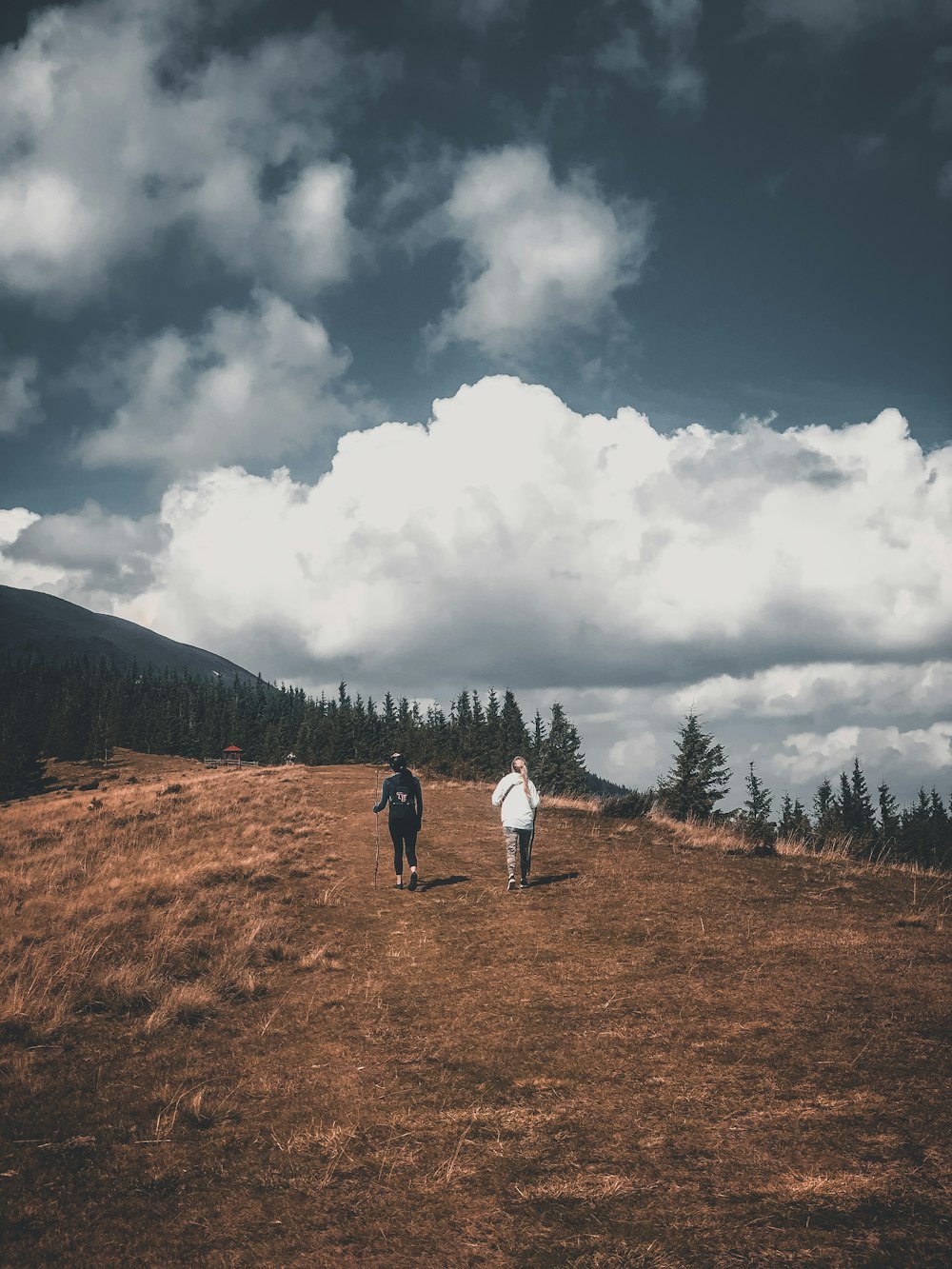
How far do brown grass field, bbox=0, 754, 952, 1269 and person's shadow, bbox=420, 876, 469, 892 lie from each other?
1.22 m

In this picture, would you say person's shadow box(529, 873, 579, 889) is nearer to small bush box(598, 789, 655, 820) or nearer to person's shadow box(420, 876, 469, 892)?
person's shadow box(420, 876, 469, 892)

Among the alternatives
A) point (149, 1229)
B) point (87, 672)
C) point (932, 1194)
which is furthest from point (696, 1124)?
point (87, 672)

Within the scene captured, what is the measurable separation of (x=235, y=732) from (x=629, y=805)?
13094 centimetres

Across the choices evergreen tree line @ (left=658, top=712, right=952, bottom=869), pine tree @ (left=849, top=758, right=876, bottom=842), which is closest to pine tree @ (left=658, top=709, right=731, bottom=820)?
evergreen tree line @ (left=658, top=712, right=952, bottom=869)

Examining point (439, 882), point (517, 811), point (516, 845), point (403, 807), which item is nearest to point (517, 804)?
point (517, 811)

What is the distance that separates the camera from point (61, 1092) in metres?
5.55

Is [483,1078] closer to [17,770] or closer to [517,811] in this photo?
A: [517,811]

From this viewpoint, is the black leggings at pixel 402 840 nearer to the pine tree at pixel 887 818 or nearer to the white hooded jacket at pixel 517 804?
the white hooded jacket at pixel 517 804

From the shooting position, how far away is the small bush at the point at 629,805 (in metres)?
21.4

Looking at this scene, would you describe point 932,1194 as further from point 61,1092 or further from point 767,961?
point 61,1092

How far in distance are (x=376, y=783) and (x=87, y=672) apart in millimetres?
184376

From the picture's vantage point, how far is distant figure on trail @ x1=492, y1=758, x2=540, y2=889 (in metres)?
12.0

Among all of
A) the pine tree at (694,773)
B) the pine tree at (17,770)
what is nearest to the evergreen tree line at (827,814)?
the pine tree at (694,773)

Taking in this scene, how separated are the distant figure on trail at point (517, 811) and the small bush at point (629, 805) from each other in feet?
31.1
